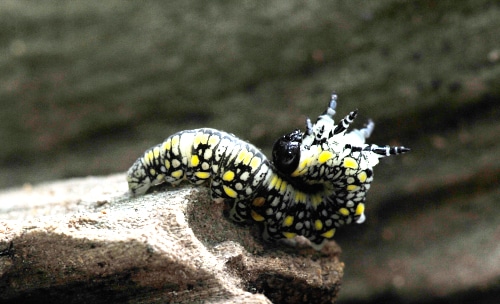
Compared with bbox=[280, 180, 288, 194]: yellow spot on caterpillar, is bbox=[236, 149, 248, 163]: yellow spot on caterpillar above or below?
above

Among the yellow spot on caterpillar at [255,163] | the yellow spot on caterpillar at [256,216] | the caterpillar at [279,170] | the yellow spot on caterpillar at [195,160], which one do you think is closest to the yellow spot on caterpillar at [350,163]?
the caterpillar at [279,170]

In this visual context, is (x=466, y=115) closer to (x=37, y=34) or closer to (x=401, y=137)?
(x=401, y=137)

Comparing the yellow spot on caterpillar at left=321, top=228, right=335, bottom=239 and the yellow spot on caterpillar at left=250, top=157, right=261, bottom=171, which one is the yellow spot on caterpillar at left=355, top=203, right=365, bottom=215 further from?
the yellow spot on caterpillar at left=250, top=157, right=261, bottom=171

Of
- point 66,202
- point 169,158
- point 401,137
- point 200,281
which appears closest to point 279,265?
point 200,281

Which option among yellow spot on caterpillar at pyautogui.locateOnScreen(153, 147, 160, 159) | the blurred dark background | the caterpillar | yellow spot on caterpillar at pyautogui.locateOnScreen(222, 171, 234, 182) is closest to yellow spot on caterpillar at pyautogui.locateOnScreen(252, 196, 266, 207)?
the caterpillar

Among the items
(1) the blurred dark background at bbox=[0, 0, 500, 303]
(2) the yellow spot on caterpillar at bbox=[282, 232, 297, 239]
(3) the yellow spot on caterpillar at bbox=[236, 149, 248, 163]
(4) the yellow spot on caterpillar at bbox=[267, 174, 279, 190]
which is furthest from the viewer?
(1) the blurred dark background at bbox=[0, 0, 500, 303]

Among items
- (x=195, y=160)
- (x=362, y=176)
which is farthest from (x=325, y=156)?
(x=195, y=160)

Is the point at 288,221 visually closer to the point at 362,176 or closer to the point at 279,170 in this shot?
the point at 279,170
